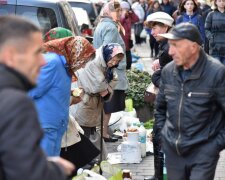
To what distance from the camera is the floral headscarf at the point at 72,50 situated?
210 inches

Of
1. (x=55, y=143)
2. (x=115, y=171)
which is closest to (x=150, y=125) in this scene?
(x=115, y=171)

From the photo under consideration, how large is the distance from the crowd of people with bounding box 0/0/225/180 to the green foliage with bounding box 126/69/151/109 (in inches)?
40.0

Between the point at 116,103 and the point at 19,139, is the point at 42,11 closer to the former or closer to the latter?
the point at 116,103

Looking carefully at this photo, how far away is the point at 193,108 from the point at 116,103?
13.5 ft

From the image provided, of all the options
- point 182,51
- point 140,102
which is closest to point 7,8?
point 140,102

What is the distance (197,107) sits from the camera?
4.47 metres

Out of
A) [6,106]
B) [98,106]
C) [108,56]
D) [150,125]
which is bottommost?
[150,125]

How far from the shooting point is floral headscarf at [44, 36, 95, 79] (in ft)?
17.5

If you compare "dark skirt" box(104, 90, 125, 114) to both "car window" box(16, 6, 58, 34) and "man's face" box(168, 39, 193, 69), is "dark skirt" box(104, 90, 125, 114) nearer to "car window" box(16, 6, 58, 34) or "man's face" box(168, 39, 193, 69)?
"car window" box(16, 6, 58, 34)

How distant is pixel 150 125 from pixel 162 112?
13.4 feet

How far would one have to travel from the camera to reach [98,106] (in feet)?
23.9

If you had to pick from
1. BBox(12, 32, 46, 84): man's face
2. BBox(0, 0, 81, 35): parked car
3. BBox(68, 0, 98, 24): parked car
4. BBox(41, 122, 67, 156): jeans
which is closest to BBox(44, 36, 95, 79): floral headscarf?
BBox(41, 122, 67, 156): jeans

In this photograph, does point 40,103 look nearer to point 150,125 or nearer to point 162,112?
point 162,112

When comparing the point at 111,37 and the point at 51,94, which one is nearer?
the point at 51,94
